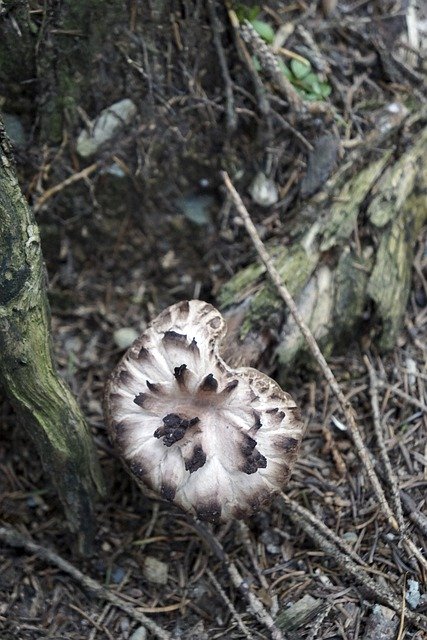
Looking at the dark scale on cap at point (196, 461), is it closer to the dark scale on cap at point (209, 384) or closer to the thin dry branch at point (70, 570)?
the dark scale on cap at point (209, 384)

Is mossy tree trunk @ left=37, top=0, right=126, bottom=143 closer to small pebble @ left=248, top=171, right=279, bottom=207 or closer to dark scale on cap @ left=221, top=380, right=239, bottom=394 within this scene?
small pebble @ left=248, top=171, right=279, bottom=207

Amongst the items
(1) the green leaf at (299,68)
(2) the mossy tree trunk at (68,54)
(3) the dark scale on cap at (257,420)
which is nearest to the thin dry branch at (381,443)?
(3) the dark scale on cap at (257,420)

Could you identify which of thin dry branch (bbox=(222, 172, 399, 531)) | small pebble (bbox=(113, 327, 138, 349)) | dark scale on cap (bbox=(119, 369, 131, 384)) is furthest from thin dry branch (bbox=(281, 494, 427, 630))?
small pebble (bbox=(113, 327, 138, 349))

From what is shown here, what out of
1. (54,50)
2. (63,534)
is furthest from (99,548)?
(54,50)

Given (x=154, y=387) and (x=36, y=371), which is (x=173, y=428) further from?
(x=36, y=371)

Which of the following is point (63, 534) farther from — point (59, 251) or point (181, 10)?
point (181, 10)

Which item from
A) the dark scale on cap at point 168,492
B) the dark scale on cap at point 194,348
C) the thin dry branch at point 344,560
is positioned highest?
the dark scale on cap at point 194,348

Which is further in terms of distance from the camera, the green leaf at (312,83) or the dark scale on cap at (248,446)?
the green leaf at (312,83)
